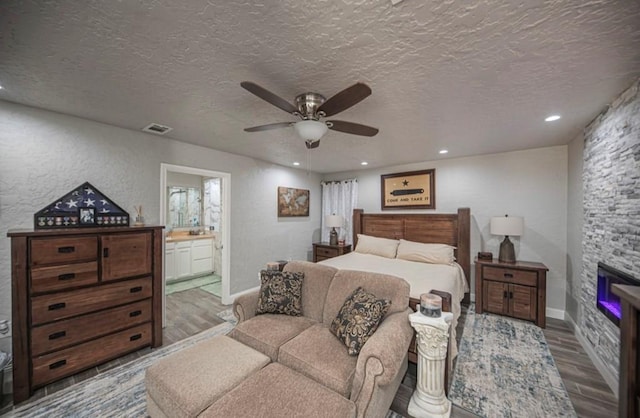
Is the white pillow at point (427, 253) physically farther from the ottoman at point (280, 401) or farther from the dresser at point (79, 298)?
the dresser at point (79, 298)

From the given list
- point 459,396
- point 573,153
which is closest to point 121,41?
point 459,396

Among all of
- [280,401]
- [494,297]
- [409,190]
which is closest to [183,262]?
[280,401]

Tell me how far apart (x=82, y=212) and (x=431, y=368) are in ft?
11.9

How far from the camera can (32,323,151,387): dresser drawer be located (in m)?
2.01

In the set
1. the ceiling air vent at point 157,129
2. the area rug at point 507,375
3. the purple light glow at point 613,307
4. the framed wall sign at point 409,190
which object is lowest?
the area rug at point 507,375

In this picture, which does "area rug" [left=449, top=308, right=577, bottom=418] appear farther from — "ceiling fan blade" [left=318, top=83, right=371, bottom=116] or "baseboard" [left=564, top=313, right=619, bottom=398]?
"ceiling fan blade" [left=318, top=83, right=371, bottom=116]

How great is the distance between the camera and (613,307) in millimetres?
2049

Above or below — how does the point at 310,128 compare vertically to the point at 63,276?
above

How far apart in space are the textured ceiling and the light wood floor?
97.4 inches

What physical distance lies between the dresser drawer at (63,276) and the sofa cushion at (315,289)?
206 cm

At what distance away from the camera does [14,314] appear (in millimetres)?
1904

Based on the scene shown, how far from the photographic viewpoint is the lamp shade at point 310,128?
1842mm

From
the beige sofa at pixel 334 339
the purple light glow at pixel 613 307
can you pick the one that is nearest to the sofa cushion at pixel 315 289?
the beige sofa at pixel 334 339

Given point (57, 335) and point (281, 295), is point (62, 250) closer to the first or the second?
point (57, 335)
